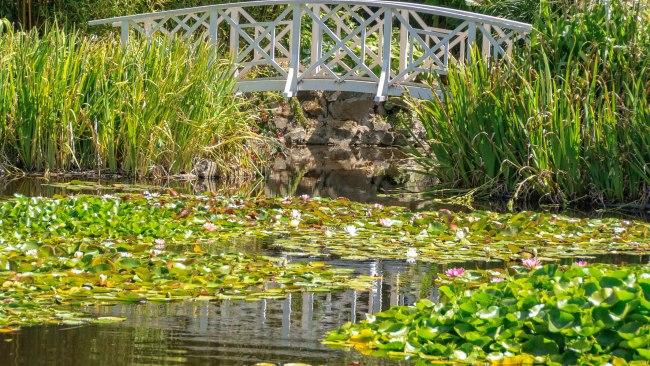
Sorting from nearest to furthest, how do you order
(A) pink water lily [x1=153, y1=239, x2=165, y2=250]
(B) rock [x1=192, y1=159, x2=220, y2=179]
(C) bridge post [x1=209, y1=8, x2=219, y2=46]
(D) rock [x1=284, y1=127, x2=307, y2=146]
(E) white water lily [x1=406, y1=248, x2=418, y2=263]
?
1. (A) pink water lily [x1=153, y1=239, x2=165, y2=250]
2. (E) white water lily [x1=406, y1=248, x2=418, y2=263]
3. (B) rock [x1=192, y1=159, x2=220, y2=179]
4. (C) bridge post [x1=209, y1=8, x2=219, y2=46]
5. (D) rock [x1=284, y1=127, x2=307, y2=146]

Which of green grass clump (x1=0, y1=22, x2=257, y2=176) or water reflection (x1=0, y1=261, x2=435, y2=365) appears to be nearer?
water reflection (x1=0, y1=261, x2=435, y2=365)

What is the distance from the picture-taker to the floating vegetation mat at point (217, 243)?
6137 millimetres

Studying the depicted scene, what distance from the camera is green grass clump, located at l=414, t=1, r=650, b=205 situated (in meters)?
11.9

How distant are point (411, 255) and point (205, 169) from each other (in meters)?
6.81

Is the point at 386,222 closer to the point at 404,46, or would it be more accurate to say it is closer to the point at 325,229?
the point at 325,229

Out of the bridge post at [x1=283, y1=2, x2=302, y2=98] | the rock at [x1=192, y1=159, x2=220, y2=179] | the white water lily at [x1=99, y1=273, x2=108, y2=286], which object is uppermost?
the bridge post at [x1=283, y1=2, x2=302, y2=98]

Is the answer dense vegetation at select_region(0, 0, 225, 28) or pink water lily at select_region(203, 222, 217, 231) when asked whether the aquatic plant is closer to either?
pink water lily at select_region(203, 222, 217, 231)

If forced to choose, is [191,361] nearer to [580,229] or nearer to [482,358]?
[482,358]

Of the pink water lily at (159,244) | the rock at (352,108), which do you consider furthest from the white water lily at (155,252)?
the rock at (352,108)

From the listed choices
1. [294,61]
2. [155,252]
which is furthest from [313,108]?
[155,252]

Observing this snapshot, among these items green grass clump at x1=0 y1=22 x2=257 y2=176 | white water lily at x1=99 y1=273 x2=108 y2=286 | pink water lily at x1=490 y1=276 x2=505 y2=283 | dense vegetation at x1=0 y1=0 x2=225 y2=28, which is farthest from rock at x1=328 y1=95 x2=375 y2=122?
white water lily at x1=99 y1=273 x2=108 y2=286

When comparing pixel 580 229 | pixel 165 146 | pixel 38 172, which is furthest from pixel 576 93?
pixel 38 172

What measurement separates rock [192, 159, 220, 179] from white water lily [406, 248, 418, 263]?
6501mm

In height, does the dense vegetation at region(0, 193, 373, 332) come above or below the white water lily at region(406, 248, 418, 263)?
above
